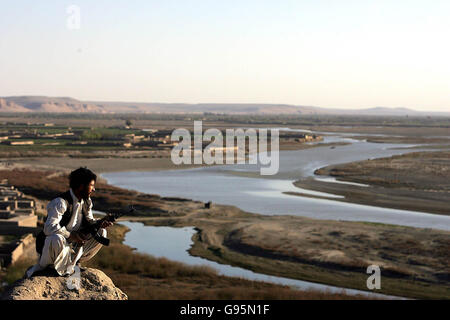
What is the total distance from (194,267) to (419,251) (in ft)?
37.1

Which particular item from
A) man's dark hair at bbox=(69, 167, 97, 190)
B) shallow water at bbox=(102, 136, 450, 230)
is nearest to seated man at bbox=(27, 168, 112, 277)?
man's dark hair at bbox=(69, 167, 97, 190)

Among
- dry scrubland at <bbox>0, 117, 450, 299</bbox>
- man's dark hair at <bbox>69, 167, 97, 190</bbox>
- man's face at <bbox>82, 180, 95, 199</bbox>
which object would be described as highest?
man's dark hair at <bbox>69, 167, 97, 190</bbox>

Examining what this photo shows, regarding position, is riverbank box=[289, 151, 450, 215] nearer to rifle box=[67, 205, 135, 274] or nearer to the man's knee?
rifle box=[67, 205, 135, 274]

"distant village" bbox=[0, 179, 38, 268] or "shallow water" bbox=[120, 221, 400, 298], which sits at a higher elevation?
"distant village" bbox=[0, 179, 38, 268]

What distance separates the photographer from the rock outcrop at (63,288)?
21.9 feet

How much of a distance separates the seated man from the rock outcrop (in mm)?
373

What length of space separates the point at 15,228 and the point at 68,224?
2452 centimetres

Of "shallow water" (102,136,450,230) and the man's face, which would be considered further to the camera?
"shallow water" (102,136,450,230)

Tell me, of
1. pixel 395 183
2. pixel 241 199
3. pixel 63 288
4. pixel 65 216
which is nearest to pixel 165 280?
pixel 63 288

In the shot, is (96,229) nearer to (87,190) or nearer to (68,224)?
(68,224)

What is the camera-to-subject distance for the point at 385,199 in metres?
46.2

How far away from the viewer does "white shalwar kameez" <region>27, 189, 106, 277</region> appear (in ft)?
19.8
